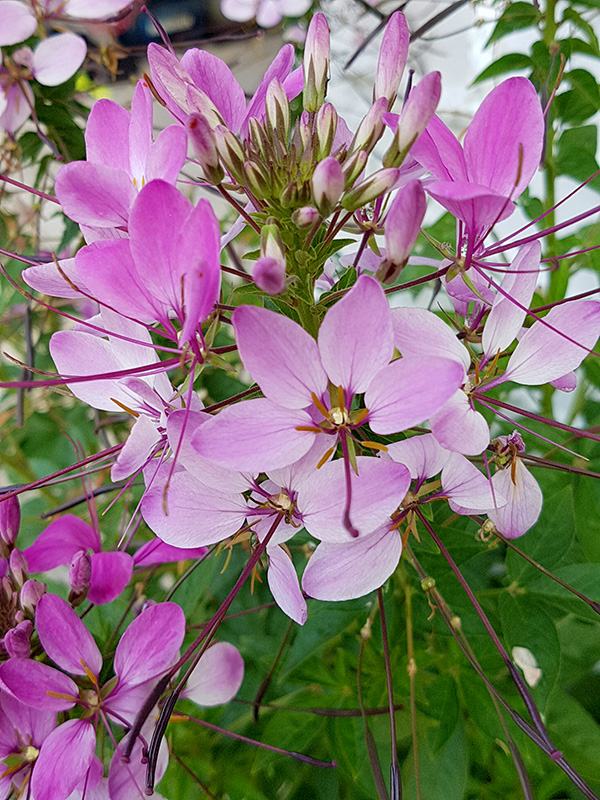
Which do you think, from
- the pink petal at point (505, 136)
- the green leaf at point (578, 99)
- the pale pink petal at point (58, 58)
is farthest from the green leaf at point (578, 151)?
the pale pink petal at point (58, 58)

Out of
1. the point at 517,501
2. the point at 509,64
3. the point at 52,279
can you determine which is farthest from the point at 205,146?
the point at 509,64

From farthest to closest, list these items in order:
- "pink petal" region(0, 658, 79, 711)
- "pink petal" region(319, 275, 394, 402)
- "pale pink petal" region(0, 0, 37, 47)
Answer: "pale pink petal" region(0, 0, 37, 47) → "pink petal" region(0, 658, 79, 711) → "pink petal" region(319, 275, 394, 402)

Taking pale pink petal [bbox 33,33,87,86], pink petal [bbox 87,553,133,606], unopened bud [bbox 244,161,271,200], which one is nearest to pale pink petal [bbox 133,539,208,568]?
pink petal [bbox 87,553,133,606]

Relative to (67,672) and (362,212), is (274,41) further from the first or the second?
(67,672)

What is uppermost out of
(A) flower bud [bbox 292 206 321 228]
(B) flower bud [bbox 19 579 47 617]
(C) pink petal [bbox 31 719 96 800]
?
(A) flower bud [bbox 292 206 321 228]

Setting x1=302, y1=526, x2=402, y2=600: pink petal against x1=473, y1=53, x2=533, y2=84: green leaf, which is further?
x1=473, y1=53, x2=533, y2=84: green leaf

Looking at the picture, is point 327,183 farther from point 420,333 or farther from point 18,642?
point 18,642

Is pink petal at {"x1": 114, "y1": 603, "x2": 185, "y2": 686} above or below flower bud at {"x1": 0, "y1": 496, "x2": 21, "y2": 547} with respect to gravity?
below

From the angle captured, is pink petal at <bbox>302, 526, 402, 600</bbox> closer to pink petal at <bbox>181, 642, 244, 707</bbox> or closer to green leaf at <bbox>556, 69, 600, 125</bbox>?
pink petal at <bbox>181, 642, 244, 707</bbox>
